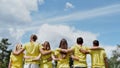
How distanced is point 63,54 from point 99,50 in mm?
1510

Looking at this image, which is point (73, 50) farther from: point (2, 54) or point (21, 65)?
point (2, 54)

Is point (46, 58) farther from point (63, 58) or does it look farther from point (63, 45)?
point (63, 45)

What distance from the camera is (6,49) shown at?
8356cm

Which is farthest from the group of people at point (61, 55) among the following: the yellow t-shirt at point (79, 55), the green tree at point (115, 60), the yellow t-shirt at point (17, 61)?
the green tree at point (115, 60)

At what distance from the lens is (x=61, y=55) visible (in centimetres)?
1597

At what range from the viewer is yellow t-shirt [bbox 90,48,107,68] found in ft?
53.1

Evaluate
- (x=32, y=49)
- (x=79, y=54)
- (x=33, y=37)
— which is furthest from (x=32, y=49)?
(x=79, y=54)

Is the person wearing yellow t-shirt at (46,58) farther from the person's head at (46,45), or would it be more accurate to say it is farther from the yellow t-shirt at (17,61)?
the yellow t-shirt at (17,61)

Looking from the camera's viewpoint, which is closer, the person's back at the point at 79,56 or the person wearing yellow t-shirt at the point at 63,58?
the person wearing yellow t-shirt at the point at 63,58

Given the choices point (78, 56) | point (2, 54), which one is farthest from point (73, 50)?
point (2, 54)

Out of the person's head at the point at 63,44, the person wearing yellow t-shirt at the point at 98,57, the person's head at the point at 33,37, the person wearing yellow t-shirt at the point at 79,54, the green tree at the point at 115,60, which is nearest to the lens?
the person's head at the point at 63,44

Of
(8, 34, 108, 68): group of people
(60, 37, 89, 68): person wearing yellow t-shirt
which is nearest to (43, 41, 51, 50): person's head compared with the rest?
(8, 34, 108, 68): group of people

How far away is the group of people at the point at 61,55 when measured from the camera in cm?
1591

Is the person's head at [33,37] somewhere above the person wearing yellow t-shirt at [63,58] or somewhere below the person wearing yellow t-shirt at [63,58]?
above
